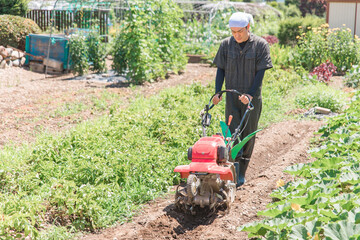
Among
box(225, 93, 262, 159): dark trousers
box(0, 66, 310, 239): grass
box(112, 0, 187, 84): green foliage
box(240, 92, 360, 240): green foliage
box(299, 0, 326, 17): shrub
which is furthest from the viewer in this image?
box(299, 0, 326, 17): shrub

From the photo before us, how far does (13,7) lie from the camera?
1709cm

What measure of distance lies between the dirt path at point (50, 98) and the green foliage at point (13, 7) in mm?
4260

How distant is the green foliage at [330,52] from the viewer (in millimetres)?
13703

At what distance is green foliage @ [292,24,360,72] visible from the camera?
13.7 meters

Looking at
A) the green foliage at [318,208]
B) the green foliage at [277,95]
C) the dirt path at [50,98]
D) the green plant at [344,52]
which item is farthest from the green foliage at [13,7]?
the green foliage at [318,208]

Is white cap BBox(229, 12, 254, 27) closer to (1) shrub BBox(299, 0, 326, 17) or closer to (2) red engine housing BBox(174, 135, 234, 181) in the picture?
(2) red engine housing BBox(174, 135, 234, 181)

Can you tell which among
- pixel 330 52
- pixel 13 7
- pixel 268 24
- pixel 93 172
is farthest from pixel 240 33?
pixel 268 24

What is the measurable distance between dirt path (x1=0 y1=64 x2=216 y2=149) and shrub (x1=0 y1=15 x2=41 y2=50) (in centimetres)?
146

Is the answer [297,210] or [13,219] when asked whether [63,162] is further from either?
[297,210]

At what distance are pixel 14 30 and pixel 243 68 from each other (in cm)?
1135

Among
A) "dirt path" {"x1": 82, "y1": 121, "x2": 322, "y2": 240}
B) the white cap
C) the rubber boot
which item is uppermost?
the white cap

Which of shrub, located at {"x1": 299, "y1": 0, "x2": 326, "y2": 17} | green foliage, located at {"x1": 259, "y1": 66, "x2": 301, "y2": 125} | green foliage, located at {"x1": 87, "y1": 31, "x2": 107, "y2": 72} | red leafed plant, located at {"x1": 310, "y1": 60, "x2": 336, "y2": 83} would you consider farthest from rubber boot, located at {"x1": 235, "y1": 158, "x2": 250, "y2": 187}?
shrub, located at {"x1": 299, "y1": 0, "x2": 326, "y2": 17}

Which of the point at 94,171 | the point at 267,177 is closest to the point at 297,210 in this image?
the point at 267,177

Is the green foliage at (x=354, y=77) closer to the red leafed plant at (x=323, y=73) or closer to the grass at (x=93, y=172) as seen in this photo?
the red leafed plant at (x=323, y=73)
